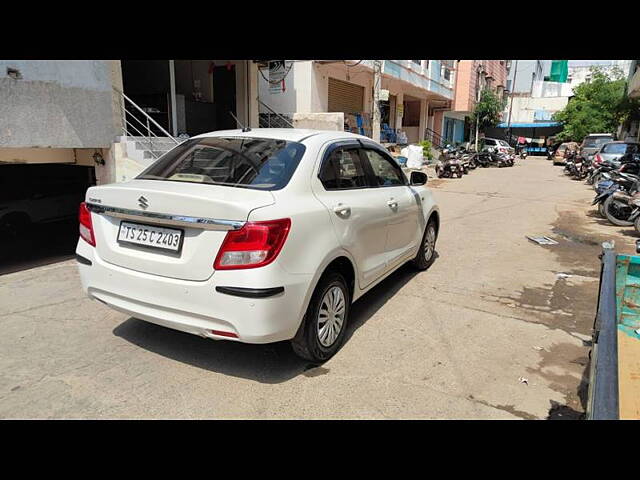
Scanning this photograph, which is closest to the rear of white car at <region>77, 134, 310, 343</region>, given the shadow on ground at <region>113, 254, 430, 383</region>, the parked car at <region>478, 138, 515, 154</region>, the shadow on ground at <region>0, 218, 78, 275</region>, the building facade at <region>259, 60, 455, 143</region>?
the shadow on ground at <region>113, 254, 430, 383</region>

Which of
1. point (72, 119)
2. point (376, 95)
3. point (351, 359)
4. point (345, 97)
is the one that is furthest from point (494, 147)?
point (351, 359)

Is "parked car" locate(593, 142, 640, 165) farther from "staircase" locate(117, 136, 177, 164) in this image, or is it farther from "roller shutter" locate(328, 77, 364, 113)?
"staircase" locate(117, 136, 177, 164)

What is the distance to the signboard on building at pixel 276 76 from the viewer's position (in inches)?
517

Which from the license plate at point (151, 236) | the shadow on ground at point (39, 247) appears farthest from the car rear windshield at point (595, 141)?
the license plate at point (151, 236)

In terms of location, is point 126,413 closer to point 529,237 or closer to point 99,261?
point 99,261

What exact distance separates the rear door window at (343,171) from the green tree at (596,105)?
32.3 m

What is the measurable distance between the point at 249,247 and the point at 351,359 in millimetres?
1394

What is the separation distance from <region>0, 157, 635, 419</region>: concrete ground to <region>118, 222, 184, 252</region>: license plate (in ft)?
3.21

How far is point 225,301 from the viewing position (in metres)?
2.78

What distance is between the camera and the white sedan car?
2.77 meters

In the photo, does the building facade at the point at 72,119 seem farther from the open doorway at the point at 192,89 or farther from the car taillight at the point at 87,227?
the car taillight at the point at 87,227

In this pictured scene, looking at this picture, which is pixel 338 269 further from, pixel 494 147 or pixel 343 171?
pixel 494 147
